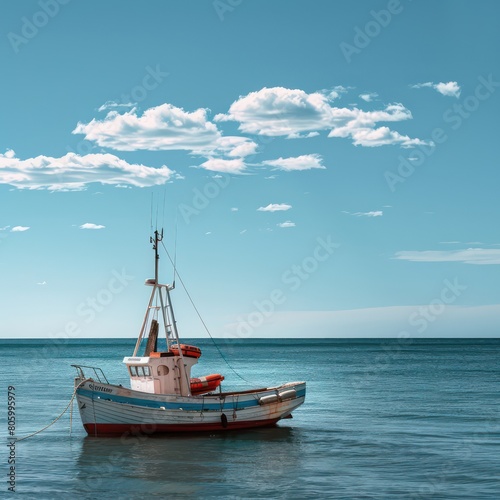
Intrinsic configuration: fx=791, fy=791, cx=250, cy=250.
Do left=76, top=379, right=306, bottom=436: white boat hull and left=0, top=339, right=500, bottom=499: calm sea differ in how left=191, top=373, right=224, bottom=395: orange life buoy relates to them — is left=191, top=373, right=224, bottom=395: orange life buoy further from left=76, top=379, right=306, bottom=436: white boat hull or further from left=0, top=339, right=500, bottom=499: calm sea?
left=0, top=339, right=500, bottom=499: calm sea

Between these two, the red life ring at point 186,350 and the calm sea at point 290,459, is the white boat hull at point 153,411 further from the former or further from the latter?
the red life ring at point 186,350

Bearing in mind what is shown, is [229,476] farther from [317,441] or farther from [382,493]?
[317,441]

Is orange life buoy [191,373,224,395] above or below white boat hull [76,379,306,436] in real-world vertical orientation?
above

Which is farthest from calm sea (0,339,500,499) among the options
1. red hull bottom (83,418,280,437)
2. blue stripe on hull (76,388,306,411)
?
blue stripe on hull (76,388,306,411)

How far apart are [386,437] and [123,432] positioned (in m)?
12.5

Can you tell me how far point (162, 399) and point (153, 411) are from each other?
0.69 m

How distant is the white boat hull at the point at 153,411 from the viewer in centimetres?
3512

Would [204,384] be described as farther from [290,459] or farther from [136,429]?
[290,459]

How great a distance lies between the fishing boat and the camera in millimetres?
35250

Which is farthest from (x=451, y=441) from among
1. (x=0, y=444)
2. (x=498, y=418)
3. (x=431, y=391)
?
(x=431, y=391)

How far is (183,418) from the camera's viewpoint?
3628 centimetres

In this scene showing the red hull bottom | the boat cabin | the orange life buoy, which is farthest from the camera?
the orange life buoy

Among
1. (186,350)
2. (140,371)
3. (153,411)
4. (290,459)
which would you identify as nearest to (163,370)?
(140,371)

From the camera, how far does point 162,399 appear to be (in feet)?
117
